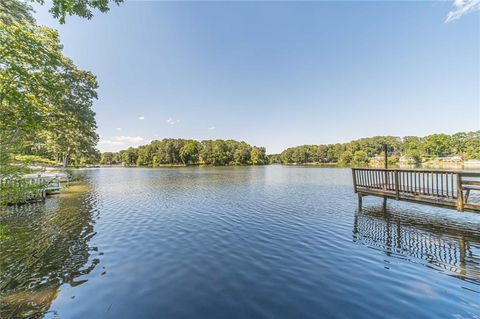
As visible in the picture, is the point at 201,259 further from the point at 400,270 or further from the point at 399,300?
the point at 400,270

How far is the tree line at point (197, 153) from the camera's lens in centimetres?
11375

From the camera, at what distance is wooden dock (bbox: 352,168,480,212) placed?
30.4ft

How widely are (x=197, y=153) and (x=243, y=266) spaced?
379ft

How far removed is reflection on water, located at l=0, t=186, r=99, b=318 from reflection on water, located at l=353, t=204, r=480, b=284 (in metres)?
10.1

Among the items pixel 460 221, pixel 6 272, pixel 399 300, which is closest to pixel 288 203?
pixel 460 221

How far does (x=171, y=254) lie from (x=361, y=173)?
44.5ft

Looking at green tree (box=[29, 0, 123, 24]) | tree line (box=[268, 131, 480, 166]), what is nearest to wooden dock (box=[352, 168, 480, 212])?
green tree (box=[29, 0, 123, 24])

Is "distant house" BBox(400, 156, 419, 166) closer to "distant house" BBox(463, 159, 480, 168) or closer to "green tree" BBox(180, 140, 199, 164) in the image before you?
"distant house" BBox(463, 159, 480, 168)

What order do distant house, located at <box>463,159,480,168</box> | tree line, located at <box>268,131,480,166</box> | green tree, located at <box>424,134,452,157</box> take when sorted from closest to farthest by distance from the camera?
distant house, located at <box>463,159,480,168</box> → tree line, located at <box>268,131,480,166</box> → green tree, located at <box>424,134,452,157</box>

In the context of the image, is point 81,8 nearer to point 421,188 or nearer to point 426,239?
point 426,239

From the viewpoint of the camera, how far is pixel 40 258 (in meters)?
7.52

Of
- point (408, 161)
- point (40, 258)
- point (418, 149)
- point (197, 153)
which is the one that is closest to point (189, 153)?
point (197, 153)

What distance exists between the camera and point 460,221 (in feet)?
36.6

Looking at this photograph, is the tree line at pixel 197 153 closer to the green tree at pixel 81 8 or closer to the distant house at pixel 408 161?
the distant house at pixel 408 161
